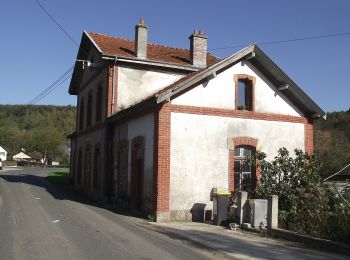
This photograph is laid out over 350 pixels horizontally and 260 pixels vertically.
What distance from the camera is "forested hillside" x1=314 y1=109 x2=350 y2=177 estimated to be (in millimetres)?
30359

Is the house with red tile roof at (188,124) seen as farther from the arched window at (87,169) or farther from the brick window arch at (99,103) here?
the arched window at (87,169)

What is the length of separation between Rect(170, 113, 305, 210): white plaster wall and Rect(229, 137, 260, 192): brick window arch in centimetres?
20

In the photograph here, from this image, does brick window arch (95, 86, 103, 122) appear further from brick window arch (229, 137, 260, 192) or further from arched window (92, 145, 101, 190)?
brick window arch (229, 137, 260, 192)

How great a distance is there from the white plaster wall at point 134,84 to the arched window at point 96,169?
3.49m

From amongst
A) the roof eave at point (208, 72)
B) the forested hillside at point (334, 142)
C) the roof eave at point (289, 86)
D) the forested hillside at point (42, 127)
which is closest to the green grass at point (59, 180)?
the forested hillside at point (334, 142)

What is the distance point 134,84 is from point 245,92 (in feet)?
19.5

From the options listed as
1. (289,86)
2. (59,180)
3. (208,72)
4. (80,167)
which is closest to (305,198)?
(208,72)

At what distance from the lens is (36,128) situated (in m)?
145

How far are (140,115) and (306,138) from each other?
6840 millimetres

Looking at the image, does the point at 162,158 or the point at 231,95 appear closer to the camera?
the point at 162,158

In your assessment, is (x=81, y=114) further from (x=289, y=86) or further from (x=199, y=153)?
(x=289, y=86)

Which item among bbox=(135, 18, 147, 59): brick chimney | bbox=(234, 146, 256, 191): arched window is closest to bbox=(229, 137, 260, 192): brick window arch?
bbox=(234, 146, 256, 191): arched window

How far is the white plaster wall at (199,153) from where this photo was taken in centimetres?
1652

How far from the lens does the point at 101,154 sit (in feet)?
76.7
